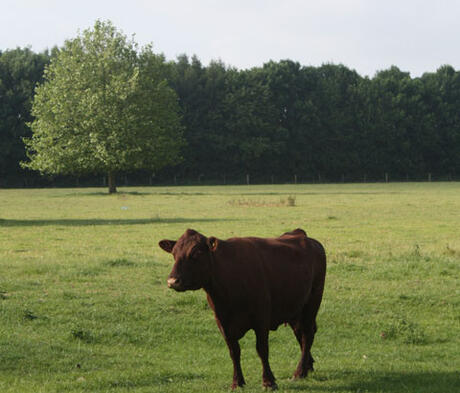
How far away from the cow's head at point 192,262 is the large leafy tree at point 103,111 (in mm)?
53397

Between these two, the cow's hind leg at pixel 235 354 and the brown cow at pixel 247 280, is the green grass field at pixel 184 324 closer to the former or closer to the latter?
the cow's hind leg at pixel 235 354

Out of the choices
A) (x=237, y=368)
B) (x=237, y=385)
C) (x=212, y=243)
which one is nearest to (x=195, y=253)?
(x=212, y=243)

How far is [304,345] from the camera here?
28.8 ft

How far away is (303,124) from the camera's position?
108 meters

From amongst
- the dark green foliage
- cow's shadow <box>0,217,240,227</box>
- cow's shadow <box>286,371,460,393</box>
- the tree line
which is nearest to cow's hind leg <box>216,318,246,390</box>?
cow's shadow <box>286,371,460,393</box>

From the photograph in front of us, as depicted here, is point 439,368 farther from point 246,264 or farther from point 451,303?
point 451,303

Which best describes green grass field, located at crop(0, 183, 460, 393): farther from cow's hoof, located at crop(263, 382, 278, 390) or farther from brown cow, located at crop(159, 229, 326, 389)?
brown cow, located at crop(159, 229, 326, 389)

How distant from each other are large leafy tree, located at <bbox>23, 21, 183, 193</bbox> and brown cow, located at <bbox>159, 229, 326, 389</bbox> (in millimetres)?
52685

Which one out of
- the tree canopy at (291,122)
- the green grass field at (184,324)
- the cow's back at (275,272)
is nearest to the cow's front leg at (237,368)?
the green grass field at (184,324)

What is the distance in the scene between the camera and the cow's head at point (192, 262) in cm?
729

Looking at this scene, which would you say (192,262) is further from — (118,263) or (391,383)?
(118,263)

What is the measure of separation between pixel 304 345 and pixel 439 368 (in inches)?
88.0

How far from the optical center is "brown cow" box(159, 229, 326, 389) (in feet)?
24.3

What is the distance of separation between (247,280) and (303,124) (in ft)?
334
